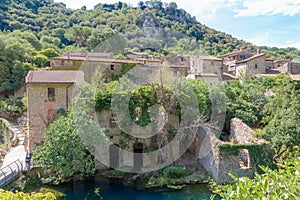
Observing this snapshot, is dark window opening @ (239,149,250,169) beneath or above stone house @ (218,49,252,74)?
beneath

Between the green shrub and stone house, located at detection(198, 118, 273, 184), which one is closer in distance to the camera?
stone house, located at detection(198, 118, 273, 184)

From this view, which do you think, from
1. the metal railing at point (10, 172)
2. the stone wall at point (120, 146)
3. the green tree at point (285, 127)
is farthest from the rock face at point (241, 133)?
the metal railing at point (10, 172)

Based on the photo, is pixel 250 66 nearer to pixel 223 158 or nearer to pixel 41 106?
pixel 223 158

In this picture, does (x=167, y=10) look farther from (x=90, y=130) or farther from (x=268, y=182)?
(x=268, y=182)

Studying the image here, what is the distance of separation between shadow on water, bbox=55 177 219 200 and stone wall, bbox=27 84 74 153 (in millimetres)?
4020

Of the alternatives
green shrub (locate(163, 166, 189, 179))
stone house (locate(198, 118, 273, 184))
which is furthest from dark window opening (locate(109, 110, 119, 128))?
stone house (locate(198, 118, 273, 184))

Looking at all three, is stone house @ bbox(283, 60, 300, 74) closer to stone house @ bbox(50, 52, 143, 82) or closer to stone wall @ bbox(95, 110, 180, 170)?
stone house @ bbox(50, 52, 143, 82)

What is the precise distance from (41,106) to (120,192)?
726 centimetres

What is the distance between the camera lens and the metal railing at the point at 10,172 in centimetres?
1195

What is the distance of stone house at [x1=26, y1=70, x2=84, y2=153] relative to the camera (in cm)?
1502

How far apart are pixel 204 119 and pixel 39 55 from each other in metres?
24.2

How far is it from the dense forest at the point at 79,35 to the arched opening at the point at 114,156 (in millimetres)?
17479

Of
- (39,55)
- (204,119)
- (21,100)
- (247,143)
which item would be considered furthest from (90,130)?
(39,55)

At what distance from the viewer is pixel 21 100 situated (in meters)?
25.0
